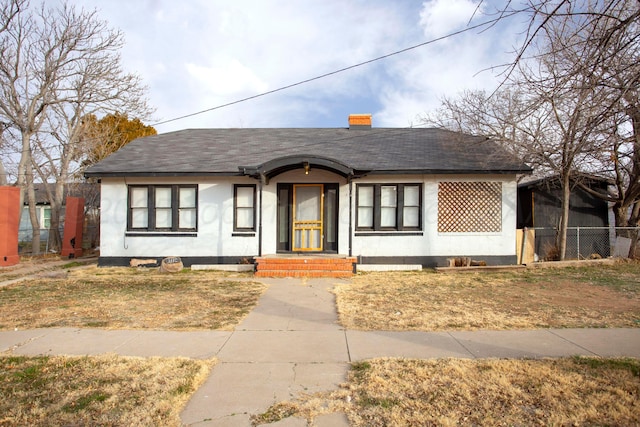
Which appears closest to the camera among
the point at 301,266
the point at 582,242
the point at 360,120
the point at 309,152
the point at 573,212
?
the point at 301,266

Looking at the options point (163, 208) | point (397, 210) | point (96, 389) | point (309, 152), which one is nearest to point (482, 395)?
point (96, 389)

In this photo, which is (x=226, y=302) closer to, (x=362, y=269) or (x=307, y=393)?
(x=307, y=393)

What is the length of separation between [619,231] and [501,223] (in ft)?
16.2

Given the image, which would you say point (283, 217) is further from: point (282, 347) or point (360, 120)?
→ point (282, 347)

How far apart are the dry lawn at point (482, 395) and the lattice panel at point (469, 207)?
869 centimetres

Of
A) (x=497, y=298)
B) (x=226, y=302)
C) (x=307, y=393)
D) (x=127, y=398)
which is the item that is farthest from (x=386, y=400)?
(x=497, y=298)

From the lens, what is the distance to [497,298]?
27.2 feet

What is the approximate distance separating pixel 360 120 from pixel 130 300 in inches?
500

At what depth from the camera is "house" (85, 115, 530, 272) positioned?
13016 mm

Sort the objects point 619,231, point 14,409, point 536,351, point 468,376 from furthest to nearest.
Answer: point 619,231 → point 536,351 → point 468,376 → point 14,409

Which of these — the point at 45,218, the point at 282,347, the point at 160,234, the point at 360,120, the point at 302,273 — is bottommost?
the point at 282,347

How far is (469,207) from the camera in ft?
43.2

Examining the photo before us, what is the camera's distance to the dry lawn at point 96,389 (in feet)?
11.1

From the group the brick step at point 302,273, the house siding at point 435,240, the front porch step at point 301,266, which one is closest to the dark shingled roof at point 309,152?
the house siding at point 435,240
